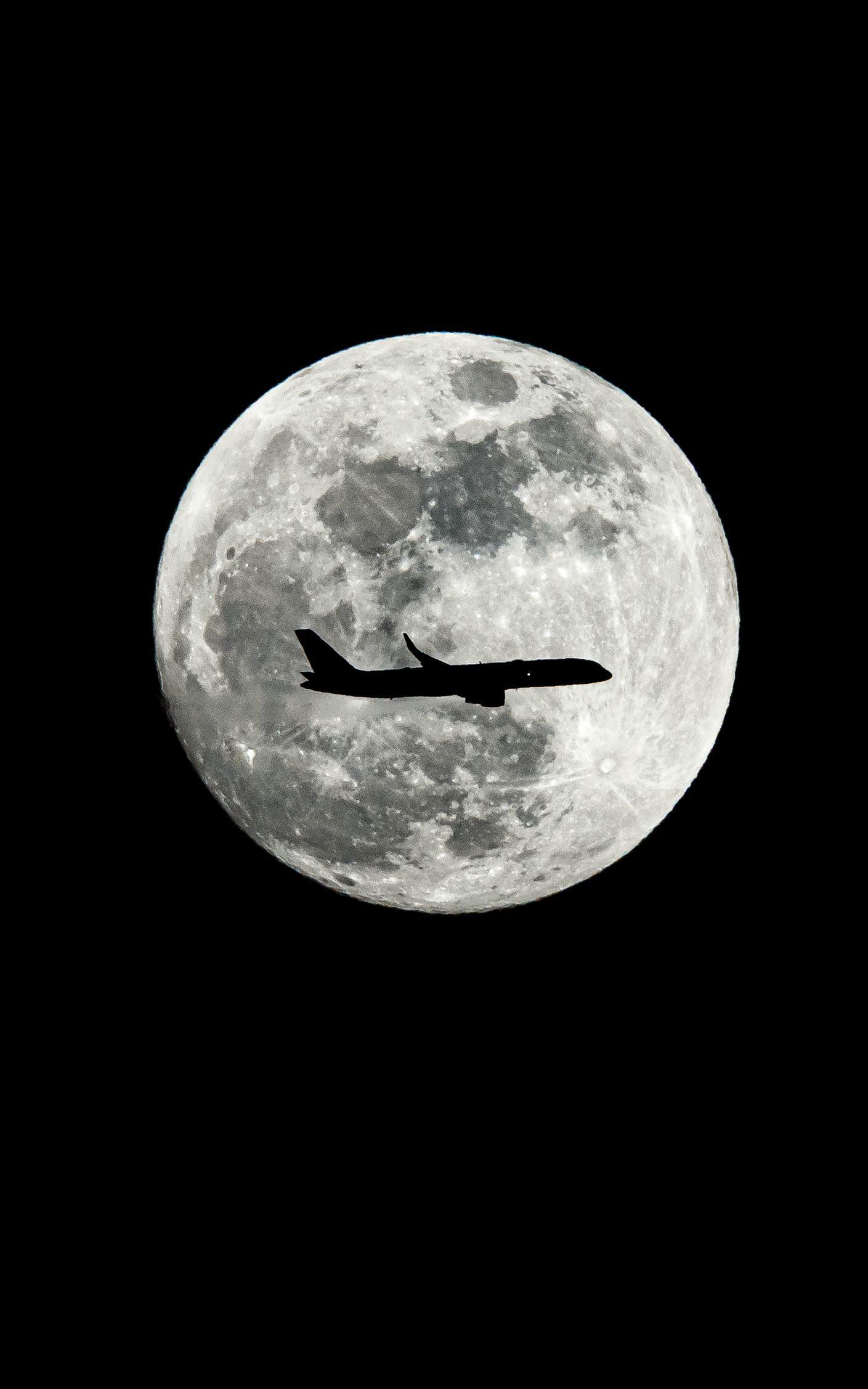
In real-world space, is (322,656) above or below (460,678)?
above

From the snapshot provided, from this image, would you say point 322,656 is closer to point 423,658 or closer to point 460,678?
point 423,658

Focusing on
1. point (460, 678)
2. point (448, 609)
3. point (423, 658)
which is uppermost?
point (448, 609)

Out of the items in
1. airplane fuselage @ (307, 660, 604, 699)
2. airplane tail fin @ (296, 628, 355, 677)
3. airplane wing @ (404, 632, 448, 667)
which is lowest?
airplane fuselage @ (307, 660, 604, 699)

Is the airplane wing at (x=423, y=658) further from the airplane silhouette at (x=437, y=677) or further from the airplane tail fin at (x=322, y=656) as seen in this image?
the airplane tail fin at (x=322, y=656)

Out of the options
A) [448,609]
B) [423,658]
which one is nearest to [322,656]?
[423,658]

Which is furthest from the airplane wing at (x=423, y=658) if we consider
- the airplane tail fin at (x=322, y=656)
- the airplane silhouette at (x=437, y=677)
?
the airplane tail fin at (x=322, y=656)

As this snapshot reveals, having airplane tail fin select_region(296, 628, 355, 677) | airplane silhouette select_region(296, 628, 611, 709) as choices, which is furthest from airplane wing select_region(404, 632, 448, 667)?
airplane tail fin select_region(296, 628, 355, 677)

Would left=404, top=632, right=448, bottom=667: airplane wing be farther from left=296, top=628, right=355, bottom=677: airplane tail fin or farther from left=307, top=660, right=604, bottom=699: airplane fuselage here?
left=296, top=628, right=355, bottom=677: airplane tail fin

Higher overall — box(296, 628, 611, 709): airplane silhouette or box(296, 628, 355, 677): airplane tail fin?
box(296, 628, 355, 677): airplane tail fin
